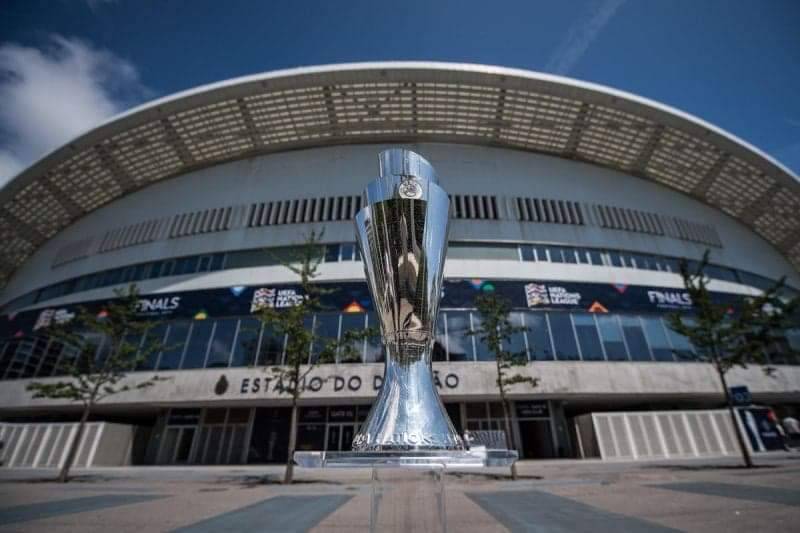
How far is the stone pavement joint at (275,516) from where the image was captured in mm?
4152

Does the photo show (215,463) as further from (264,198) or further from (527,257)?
(527,257)

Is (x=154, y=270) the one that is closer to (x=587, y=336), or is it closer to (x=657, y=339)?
(x=587, y=336)

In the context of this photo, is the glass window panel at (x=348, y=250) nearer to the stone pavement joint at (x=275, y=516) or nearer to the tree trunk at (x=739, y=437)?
the stone pavement joint at (x=275, y=516)

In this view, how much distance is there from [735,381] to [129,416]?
112 ft

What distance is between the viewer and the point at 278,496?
728 cm

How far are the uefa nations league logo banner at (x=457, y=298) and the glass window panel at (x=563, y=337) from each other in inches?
25.6

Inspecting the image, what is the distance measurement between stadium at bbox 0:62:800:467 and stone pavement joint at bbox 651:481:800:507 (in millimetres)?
9263

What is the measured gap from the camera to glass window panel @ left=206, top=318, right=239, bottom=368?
60.4 feet

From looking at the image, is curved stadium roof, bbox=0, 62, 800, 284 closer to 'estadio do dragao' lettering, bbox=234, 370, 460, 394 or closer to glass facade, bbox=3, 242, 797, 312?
glass facade, bbox=3, 242, 797, 312

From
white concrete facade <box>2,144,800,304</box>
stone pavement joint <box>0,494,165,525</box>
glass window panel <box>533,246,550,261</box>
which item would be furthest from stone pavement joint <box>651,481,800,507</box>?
glass window panel <box>533,246,550,261</box>

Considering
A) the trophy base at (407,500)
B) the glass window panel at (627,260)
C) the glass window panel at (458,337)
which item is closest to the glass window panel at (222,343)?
A: the glass window panel at (458,337)

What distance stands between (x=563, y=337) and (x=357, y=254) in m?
11.8

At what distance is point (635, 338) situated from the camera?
62.9ft

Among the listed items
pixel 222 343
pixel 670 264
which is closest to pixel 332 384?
pixel 222 343
